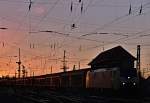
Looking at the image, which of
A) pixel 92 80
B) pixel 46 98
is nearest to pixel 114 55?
pixel 92 80

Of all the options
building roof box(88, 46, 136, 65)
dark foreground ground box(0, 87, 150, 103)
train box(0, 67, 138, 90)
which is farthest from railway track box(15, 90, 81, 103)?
building roof box(88, 46, 136, 65)

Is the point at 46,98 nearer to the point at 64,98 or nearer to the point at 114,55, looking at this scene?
the point at 64,98

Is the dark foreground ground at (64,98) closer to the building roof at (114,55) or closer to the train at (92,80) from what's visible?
the train at (92,80)

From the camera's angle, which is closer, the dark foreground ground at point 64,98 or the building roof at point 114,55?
the dark foreground ground at point 64,98

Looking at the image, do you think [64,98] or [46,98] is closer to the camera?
[64,98]

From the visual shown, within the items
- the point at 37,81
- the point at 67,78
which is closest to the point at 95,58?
the point at 37,81

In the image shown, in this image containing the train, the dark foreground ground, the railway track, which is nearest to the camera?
the railway track

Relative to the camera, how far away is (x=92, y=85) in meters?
54.8

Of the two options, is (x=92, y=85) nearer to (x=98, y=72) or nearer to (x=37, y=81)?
(x=98, y=72)

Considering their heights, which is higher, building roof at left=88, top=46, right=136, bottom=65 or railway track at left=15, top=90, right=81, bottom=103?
building roof at left=88, top=46, right=136, bottom=65

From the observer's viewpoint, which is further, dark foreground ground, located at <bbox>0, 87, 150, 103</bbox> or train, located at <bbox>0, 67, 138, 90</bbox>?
train, located at <bbox>0, 67, 138, 90</bbox>

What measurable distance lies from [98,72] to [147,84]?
6.13 metres

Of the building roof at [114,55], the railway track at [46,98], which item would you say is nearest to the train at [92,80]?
the railway track at [46,98]

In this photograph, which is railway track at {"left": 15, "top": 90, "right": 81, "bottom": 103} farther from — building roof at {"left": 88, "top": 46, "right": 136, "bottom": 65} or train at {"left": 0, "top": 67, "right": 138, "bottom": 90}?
building roof at {"left": 88, "top": 46, "right": 136, "bottom": 65}
